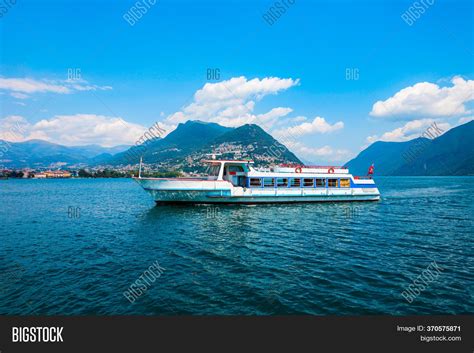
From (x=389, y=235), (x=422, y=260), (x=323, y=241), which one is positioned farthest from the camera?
(x=389, y=235)

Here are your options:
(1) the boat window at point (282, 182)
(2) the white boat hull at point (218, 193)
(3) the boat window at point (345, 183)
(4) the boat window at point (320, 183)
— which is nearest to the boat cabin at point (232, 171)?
(2) the white boat hull at point (218, 193)

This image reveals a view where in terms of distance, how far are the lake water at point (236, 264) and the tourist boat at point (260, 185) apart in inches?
277

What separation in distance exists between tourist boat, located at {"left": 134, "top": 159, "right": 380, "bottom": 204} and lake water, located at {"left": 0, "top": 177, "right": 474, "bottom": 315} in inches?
277

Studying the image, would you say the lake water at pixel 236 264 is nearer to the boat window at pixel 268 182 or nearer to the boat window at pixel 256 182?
the boat window at pixel 256 182

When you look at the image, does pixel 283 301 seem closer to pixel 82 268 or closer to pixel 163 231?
pixel 82 268

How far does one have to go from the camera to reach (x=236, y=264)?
14.6 m

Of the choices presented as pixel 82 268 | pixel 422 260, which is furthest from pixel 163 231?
pixel 422 260

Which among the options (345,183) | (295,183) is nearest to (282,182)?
(295,183)

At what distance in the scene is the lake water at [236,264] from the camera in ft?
33.2

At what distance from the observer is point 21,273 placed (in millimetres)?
13250

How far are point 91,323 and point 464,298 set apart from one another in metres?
14.6

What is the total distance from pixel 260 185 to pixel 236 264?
76.1 feet

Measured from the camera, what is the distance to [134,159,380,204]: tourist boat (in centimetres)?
3397

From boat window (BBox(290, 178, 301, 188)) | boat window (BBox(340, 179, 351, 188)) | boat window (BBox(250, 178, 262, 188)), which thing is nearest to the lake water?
boat window (BBox(250, 178, 262, 188))
